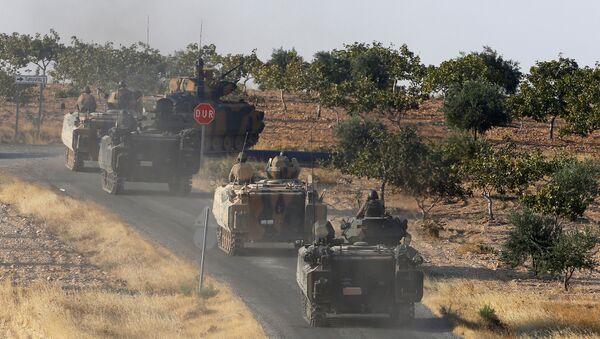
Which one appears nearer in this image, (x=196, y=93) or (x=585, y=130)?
(x=196, y=93)

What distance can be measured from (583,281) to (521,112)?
41.2 metres

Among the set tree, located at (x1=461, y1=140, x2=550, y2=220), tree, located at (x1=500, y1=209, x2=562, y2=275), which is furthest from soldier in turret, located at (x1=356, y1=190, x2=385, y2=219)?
tree, located at (x1=461, y1=140, x2=550, y2=220)

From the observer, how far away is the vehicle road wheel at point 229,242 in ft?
103

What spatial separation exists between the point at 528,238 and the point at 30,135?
136 feet

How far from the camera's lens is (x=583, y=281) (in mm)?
32531

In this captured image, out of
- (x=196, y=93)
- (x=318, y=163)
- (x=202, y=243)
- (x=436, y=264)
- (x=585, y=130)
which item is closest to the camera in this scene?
(x=202, y=243)

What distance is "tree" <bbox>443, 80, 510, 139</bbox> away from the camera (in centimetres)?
6962

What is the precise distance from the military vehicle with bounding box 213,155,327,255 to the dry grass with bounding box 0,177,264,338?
70.7 inches

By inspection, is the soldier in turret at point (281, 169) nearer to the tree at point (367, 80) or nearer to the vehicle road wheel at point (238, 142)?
the vehicle road wheel at point (238, 142)

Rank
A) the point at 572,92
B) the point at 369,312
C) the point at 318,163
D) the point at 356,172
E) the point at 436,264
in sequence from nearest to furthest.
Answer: the point at 369,312 < the point at 436,264 < the point at 356,172 < the point at 318,163 < the point at 572,92

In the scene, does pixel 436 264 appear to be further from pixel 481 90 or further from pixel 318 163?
pixel 481 90

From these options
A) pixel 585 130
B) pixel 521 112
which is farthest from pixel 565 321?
pixel 521 112

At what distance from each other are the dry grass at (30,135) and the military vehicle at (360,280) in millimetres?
45577

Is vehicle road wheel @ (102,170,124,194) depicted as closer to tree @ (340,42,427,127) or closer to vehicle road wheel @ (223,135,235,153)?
vehicle road wheel @ (223,135,235,153)
